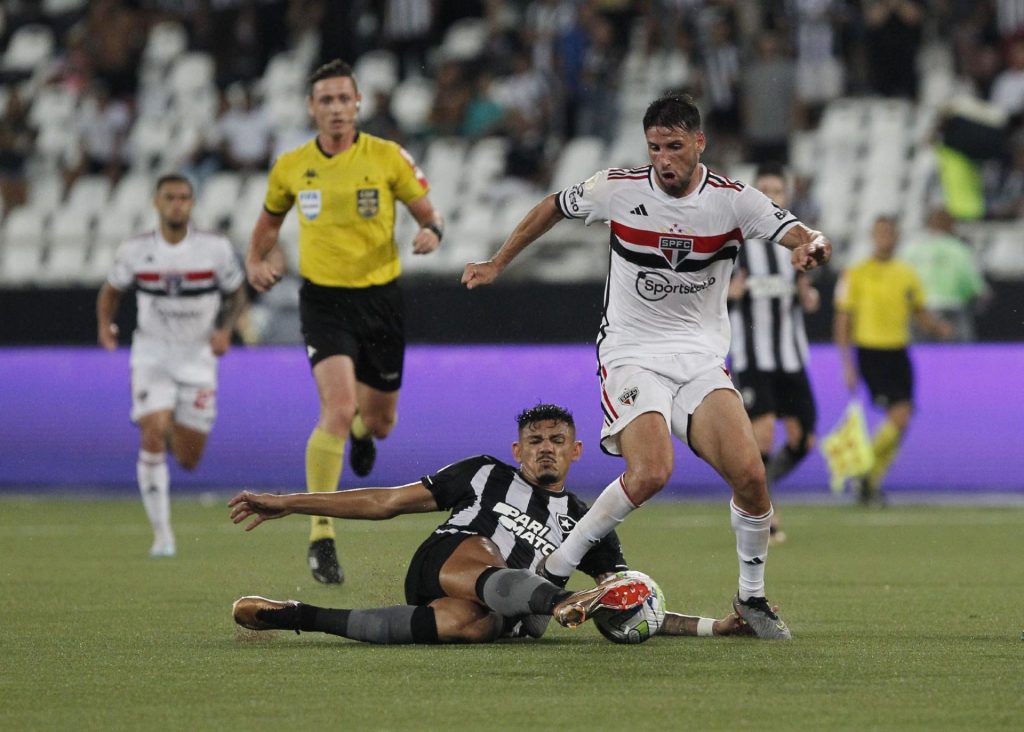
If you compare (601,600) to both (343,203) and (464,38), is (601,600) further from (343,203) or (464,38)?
(464,38)

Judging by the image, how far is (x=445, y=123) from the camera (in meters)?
19.3

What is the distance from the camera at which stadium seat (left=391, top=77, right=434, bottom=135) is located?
19.9 meters

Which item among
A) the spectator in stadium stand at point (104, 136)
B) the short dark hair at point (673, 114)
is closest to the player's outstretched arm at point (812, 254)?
the short dark hair at point (673, 114)

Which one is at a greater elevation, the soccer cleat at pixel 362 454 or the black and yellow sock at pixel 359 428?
the black and yellow sock at pixel 359 428

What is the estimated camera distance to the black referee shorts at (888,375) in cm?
1445

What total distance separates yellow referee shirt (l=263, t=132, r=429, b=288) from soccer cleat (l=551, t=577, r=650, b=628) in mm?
3330

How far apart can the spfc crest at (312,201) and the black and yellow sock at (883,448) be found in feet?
20.9

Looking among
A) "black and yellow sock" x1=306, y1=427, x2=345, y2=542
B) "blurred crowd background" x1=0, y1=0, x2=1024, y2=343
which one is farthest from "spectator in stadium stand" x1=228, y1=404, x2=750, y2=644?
"blurred crowd background" x1=0, y1=0, x2=1024, y2=343

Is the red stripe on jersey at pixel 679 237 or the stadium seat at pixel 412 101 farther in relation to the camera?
the stadium seat at pixel 412 101

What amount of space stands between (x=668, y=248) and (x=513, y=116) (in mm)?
12102

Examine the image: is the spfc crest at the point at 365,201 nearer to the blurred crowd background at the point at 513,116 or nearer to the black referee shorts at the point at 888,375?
the blurred crowd background at the point at 513,116

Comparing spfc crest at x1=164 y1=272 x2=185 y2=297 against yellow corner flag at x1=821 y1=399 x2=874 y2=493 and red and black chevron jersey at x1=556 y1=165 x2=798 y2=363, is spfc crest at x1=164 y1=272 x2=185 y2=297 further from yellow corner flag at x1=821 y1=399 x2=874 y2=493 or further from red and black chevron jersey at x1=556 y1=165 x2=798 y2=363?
yellow corner flag at x1=821 y1=399 x2=874 y2=493

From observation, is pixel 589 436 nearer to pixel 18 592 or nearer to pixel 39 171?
pixel 18 592

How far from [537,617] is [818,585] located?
2.62m
